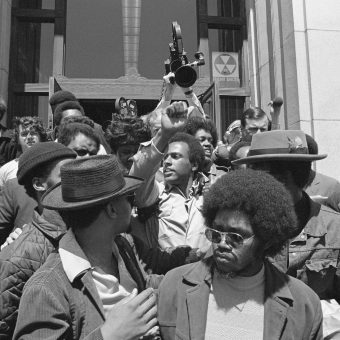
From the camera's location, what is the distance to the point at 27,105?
9.00 meters

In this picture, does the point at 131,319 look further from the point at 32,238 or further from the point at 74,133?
the point at 74,133

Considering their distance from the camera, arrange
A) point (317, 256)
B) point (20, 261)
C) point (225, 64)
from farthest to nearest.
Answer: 1. point (225, 64)
2. point (317, 256)
3. point (20, 261)

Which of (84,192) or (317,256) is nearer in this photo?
(84,192)

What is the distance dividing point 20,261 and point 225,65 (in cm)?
783

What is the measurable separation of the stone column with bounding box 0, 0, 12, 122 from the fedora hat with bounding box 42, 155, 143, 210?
6792mm

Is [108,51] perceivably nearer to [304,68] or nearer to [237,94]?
[237,94]

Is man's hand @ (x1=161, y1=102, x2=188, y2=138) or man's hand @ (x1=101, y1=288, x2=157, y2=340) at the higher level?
man's hand @ (x1=161, y1=102, x2=188, y2=138)

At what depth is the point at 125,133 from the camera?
3721 mm

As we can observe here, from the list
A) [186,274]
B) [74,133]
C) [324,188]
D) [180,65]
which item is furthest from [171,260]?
[180,65]

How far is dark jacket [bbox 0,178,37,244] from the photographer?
3018mm

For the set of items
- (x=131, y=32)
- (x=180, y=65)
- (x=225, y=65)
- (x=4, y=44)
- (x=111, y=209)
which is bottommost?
(x=111, y=209)

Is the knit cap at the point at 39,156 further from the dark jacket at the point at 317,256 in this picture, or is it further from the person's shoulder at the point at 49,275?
the dark jacket at the point at 317,256

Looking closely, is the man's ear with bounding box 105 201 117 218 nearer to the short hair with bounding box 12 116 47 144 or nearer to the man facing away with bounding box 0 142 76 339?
the man facing away with bounding box 0 142 76 339

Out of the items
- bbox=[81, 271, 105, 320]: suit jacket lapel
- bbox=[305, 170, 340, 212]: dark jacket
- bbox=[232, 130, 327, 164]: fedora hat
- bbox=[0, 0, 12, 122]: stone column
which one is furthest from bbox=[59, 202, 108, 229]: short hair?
bbox=[0, 0, 12, 122]: stone column
